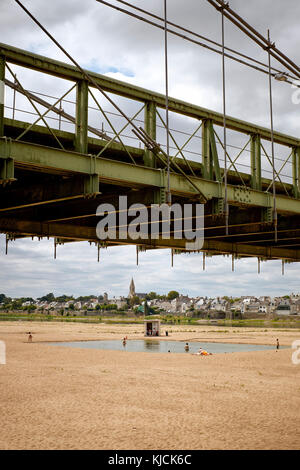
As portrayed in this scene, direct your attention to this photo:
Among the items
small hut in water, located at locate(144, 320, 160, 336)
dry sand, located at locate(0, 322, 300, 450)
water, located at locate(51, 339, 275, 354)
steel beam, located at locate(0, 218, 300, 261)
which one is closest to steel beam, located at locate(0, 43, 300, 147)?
steel beam, located at locate(0, 218, 300, 261)

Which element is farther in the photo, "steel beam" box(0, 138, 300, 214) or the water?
the water

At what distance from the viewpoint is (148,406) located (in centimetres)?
1794

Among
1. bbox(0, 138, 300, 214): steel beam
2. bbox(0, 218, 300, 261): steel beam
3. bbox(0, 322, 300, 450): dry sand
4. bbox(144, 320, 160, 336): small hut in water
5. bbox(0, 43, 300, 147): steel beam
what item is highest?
bbox(0, 43, 300, 147): steel beam

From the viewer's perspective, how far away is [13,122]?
19.6 metres

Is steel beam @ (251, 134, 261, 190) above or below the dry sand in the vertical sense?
above

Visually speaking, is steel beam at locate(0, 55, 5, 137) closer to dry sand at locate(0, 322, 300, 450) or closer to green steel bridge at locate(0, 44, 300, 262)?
green steel bridge at locate(0, 44, 300, 262)

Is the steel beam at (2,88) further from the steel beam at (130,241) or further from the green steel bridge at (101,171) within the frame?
the steel beam at (130,241)

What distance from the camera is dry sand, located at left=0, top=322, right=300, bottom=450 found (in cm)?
1338

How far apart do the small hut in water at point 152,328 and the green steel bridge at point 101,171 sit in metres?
41.1

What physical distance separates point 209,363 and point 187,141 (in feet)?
56.2

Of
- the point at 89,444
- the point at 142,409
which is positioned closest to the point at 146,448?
the point at 89,444

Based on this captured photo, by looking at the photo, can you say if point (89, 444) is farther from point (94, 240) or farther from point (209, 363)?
point (209, 363)

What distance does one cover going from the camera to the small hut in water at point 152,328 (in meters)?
73.2

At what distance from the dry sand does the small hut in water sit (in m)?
41.5
